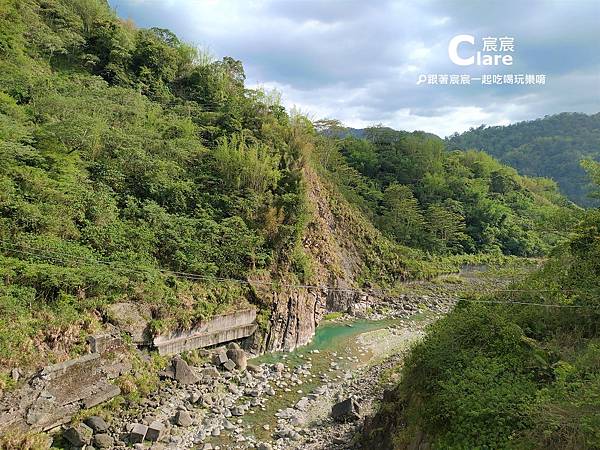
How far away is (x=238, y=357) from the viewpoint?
46.7 feet

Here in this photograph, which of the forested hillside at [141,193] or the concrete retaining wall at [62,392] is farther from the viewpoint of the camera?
the forested hillside at [141,193]

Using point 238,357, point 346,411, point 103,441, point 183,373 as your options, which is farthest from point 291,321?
point 103,441

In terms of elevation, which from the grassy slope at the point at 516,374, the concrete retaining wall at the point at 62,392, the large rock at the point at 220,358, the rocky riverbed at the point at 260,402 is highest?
the grassy slope at the point at 516,374

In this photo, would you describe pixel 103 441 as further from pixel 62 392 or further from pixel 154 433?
pixel 62 392

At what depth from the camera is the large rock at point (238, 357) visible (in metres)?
14.1

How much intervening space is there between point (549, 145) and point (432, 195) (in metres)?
63.2

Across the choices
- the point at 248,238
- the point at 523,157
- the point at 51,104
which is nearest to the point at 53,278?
the point at 248,238

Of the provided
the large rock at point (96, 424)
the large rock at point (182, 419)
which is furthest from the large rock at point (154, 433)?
the large rock at point (96, 424)

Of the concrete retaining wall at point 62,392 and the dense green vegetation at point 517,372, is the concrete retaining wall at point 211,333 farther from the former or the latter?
the dense green vegetation at point 517,372

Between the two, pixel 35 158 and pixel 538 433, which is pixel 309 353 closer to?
pixel 538 433

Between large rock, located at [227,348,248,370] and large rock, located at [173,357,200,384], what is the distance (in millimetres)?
→ 1869

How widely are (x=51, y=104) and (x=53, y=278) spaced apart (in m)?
9.43

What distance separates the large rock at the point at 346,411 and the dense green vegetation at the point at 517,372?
204cm

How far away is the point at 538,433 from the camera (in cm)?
519
